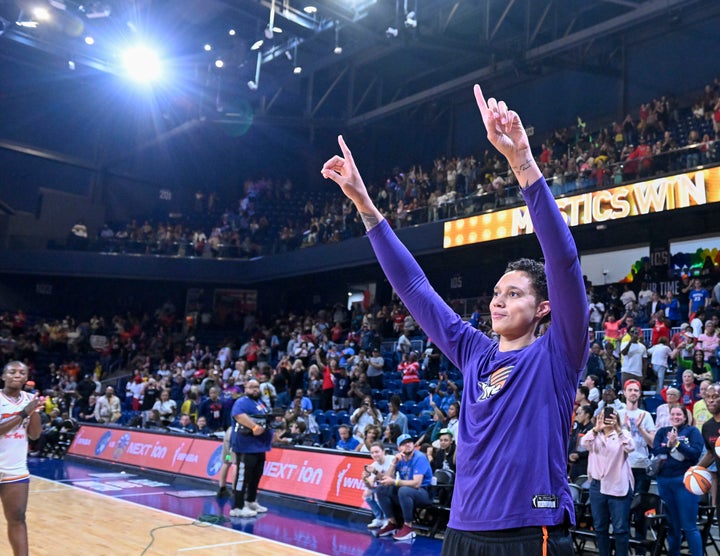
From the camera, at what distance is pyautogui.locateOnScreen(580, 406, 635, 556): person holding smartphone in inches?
271

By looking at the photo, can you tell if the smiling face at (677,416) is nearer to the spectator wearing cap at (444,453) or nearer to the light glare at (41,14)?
the spectator wearing cap at (444,453)

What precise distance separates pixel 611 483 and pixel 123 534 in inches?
214

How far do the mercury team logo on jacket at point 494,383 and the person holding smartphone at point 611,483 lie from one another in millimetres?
5440

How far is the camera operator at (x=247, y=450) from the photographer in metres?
9.48

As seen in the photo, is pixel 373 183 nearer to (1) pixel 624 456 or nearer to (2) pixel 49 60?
(2) pixel 49 60

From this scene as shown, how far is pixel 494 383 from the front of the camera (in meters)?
2.07

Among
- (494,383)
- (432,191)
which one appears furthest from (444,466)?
(432,191)

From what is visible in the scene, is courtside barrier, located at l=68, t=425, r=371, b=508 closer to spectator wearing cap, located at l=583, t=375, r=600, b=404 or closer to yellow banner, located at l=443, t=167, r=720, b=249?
spectator wearing cap, located at l=583, t=375, r=600, b=404

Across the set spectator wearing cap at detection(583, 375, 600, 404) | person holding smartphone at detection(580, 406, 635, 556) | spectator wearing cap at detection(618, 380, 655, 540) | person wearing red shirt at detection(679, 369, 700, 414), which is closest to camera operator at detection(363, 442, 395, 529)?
person holding smartphone at detection(580, 406, 635, 556)

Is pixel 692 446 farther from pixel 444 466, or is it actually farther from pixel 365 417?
pixel 365 417

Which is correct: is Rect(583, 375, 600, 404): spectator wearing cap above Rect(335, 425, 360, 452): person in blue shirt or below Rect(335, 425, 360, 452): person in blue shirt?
above

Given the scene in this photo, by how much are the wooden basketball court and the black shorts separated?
612 centimetres

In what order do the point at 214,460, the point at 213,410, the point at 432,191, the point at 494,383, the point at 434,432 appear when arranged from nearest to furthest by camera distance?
the point at 494,383 < the point at 434,432 < the point at 214,460 < the point at 213,410 < the point at 432,191

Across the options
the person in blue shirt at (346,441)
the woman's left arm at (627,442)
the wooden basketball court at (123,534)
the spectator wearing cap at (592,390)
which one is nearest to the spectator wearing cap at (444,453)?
the person in blue shirt at (346,441)
